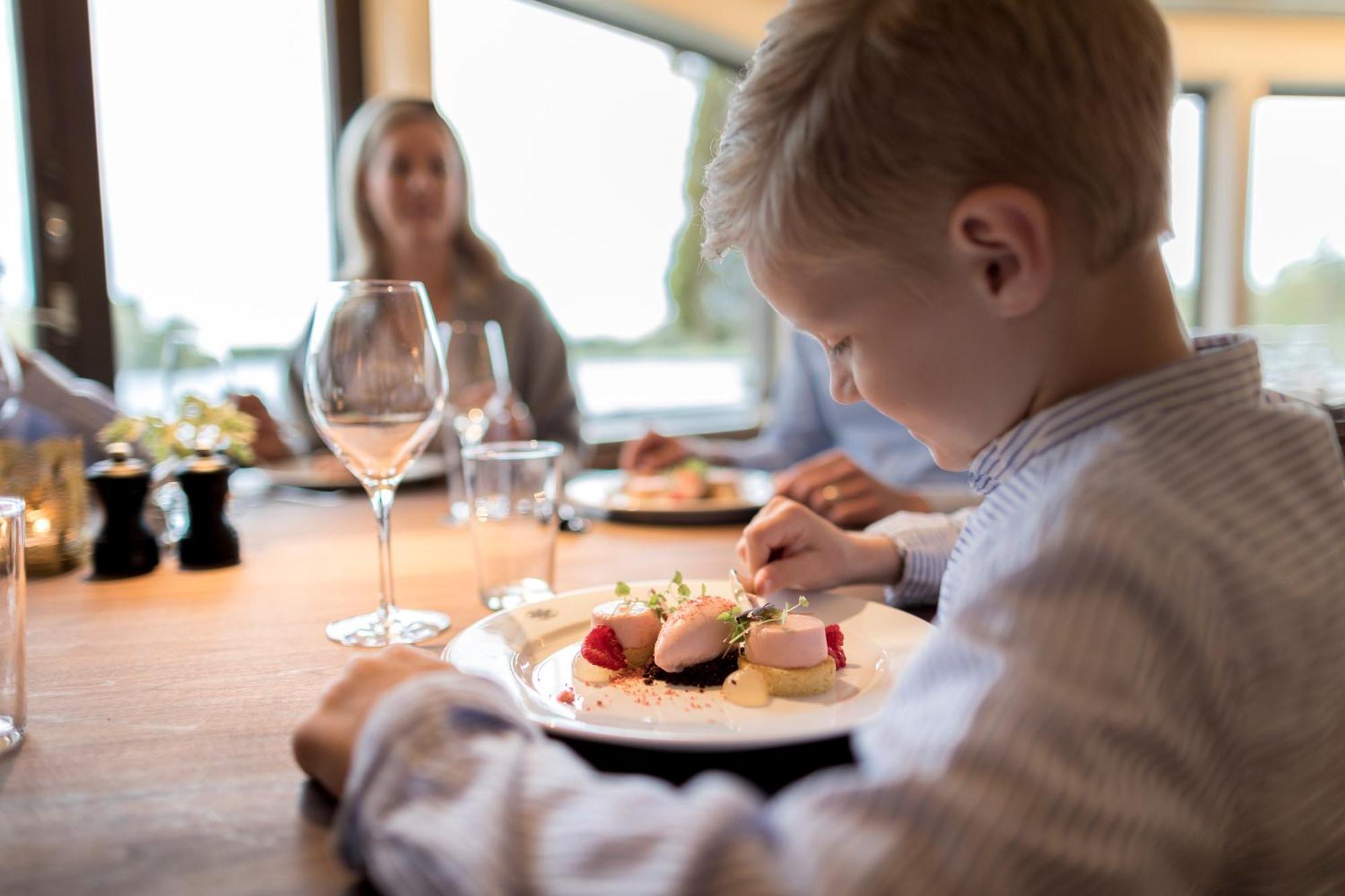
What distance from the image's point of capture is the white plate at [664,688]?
2.30ft

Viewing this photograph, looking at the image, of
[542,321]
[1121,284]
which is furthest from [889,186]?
[542,321]

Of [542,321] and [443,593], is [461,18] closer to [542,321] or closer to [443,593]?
[542,321]

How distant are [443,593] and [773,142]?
748 millimetres

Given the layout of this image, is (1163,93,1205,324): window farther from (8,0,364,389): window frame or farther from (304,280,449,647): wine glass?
(304,280,449,647): wine glass

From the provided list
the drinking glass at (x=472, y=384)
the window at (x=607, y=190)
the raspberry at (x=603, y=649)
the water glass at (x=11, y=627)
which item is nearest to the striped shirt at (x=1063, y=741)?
the raspberry at (x=603, y=649)

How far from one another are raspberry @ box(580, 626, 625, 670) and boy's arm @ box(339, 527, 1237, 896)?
1.02ft

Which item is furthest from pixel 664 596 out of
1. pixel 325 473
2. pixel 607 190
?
pixel 607 190

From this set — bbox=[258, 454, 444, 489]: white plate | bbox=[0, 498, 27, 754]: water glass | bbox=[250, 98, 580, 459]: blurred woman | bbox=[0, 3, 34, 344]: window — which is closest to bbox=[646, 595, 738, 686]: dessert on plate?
bbox=[0, 498, 27, 754]: water glass

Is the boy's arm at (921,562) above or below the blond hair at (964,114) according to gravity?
below

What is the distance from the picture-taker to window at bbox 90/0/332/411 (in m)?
3.16

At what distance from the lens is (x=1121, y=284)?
0.70 meters

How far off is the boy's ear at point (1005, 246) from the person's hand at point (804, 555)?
49 cm

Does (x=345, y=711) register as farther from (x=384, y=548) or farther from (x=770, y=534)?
(x=770, y=534)

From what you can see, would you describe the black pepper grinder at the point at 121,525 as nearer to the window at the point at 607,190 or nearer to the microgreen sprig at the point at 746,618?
the microgreen sprig at the point at 746,618
